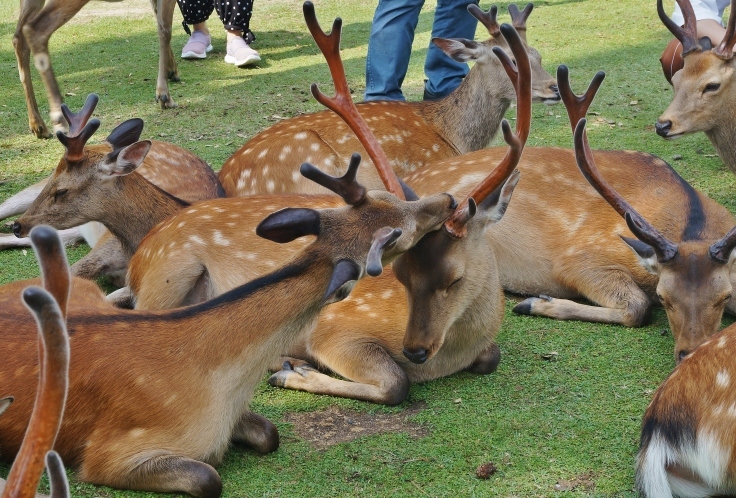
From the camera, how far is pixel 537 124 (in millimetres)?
7309

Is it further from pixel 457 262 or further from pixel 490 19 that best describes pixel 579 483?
pixel 490 19

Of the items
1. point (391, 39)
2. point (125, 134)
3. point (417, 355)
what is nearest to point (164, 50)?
point (391, 39)

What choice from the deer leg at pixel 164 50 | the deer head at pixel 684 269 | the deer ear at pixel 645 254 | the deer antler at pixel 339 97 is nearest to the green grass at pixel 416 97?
the deer leg at pixel 164 50

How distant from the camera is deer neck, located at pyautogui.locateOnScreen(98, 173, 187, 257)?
4.87 metres

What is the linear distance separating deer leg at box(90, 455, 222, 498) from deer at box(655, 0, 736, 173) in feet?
12.6

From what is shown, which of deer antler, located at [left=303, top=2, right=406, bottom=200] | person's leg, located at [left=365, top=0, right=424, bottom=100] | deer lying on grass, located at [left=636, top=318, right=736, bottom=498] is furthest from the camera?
person's leg, located at [left=365, top=0, right=424, bottom=100]

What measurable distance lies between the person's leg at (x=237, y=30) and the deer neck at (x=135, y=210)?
4.25m

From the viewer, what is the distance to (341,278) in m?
2.90

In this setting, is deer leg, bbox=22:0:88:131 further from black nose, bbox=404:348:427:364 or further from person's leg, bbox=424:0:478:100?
black nose, bbox=404:348:427:364

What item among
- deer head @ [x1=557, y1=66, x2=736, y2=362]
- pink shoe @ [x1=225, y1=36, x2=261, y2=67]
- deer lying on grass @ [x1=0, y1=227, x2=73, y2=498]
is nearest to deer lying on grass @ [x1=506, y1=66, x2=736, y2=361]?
deer head @ [x1=557, y1=66, x2=736, y2=362]

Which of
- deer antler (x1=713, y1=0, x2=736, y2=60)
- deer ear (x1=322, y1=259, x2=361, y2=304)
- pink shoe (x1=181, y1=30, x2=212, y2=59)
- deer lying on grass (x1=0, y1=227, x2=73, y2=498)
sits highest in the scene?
deer lying on grass (x1=0, y1=227, x2=73, y2=498)

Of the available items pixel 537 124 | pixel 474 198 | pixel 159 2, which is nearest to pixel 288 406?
pixel 474 198

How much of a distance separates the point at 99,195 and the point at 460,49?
2.59 metres

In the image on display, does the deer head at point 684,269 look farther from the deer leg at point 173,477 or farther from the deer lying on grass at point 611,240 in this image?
the deer leg at point 173,477
